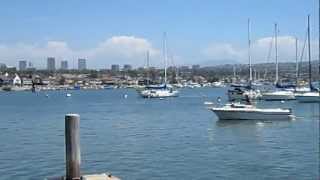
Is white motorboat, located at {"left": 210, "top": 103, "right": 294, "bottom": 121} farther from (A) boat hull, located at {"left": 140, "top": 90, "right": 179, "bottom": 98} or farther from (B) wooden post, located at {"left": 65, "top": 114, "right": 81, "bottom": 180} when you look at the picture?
(A) boat hull, located at {"left": 140, "top": 90, "right": 179, "bottom": 98}

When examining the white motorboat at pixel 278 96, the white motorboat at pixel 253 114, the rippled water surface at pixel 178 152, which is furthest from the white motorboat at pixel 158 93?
the rippled water surface at pixel 178 152

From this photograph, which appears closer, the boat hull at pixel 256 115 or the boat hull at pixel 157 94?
the boat hull at pixel 256 115

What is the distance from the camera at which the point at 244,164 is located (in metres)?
28.5

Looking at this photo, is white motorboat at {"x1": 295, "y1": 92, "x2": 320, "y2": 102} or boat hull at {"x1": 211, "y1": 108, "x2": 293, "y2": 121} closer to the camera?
boat hull at {"x1": 211, "y1": 108, "x2": 293, "y2": 121}

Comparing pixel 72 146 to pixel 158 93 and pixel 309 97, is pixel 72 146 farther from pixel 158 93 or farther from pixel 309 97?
pixel 158 93

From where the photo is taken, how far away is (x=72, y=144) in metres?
15.4

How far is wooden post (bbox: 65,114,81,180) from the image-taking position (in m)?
15.3

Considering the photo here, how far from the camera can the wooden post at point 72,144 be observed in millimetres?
15297

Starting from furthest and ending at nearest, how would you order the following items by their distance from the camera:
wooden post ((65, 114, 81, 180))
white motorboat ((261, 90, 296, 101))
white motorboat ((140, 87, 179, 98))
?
white motorboat ((140, 87, 179, 98)), white motorboat ((261, 90, 296, 101)), wooden post ((65, 114, 81, 180))

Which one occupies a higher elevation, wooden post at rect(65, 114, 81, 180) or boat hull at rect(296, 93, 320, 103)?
wooden post at rect(65, 114, 81, 180)

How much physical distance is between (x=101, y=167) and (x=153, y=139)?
46.0ft

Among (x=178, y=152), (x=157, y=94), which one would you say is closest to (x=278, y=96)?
(x=157, y=94)

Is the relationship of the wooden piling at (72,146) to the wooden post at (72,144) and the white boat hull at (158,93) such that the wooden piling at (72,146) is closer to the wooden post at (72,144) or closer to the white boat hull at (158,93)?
the wooden post at (72,144)

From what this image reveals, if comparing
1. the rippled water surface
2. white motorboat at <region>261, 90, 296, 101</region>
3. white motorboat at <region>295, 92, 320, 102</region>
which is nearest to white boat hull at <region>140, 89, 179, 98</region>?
white motorboat at <region>261, 90, 296, 101</region>
